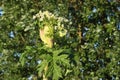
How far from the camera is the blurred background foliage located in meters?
21.9

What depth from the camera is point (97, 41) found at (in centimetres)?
2248

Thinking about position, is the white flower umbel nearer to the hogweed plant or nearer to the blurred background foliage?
the hogweed plant

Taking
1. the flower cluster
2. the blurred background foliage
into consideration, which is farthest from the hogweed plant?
the blurred background foliage

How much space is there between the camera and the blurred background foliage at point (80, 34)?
21.9m

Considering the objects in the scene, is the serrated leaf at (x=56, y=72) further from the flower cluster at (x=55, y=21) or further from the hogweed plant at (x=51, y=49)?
the flower cluster at (x=55, y=21)

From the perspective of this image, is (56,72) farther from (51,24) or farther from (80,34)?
(80,34)

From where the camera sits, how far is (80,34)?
23.6 m

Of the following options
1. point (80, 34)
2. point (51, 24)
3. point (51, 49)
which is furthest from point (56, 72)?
point (80, 34)

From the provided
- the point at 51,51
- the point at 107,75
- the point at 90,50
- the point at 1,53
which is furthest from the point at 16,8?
the point at 51,51

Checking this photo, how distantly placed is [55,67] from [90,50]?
53.3 ft

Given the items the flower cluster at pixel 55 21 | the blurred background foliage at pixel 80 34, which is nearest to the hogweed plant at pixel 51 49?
the flower cluster at pixel 55 21

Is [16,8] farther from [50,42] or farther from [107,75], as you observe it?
[50,42]

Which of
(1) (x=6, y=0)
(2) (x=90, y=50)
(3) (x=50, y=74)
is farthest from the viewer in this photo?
(1) (x=6, y=0)

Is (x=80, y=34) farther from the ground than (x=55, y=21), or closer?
closer
